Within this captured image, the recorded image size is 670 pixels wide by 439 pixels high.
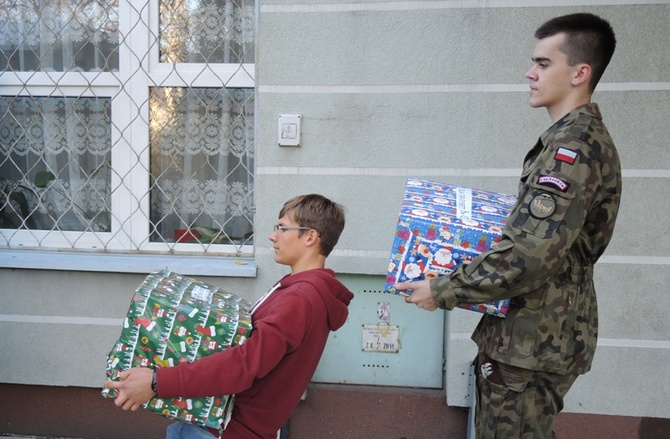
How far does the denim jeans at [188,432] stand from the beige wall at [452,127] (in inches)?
61.6

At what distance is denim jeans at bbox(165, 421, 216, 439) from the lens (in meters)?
1.93

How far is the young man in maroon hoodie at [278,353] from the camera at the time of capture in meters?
1.77

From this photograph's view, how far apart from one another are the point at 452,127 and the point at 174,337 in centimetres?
212

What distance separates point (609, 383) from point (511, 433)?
68.1 inches

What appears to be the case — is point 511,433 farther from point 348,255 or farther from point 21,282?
point 21,282

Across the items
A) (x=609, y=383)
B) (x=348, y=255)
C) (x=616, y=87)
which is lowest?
(x=609, y=383)

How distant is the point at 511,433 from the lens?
78.8 inches

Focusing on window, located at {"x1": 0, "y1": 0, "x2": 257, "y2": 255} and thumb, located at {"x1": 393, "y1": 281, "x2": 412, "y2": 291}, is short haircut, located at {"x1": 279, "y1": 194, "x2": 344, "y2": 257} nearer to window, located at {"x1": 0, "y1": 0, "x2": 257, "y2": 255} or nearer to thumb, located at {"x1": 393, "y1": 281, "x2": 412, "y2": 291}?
thumb, located at {"x1": 393, "y1": 281, "x2": 412, "y2": 291}

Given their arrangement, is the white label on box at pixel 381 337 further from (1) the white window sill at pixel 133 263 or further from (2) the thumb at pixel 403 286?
(2) the thumb at pixel 403 286

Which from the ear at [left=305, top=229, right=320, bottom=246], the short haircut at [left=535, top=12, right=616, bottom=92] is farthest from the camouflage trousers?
the short haircut at [left=535, top=12, right=616, bottom=92]

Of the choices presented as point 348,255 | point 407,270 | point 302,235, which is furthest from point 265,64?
point 407,270

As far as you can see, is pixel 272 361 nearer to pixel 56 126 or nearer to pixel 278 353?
pixel 278 353

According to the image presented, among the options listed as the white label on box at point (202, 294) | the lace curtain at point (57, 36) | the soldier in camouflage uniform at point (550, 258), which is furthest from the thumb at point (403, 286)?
the lace curtain at point (57, 36)

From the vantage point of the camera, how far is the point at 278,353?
1841 mm
